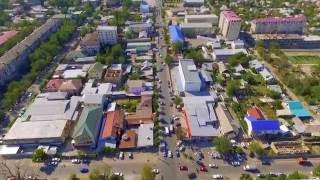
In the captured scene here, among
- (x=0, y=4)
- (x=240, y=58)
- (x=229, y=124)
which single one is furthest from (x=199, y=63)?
(x=0, y=4)

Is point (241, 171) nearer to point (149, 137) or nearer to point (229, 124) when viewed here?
point (229, 124)

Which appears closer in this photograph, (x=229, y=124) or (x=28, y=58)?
(x=229, y=124)

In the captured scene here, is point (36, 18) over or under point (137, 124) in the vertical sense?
over

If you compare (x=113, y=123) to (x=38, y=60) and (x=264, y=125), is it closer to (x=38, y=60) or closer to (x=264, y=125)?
(x=264, y=125)

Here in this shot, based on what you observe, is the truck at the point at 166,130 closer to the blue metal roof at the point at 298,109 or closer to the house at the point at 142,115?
the house at the point at 142,115

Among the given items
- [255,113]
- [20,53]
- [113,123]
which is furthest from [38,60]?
[255,113]

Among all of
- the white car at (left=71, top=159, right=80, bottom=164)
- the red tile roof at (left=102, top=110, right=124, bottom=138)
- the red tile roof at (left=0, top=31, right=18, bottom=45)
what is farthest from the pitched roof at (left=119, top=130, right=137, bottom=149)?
the red tile roof at (left=0, top=31, right=18, bottom=45)

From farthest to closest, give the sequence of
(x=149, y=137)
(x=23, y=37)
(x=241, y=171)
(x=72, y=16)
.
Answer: (x=72, y=16) → (x=23, y=37) → (x=149, y=137) → (x=241, y=171)

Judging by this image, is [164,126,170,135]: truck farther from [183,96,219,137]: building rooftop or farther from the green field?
the green field
